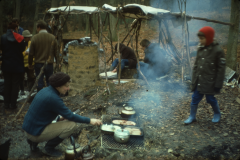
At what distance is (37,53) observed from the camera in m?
5.96

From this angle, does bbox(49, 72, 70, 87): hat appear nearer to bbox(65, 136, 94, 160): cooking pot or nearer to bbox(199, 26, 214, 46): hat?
bbox(65, 136, 94, 160): cooking pot

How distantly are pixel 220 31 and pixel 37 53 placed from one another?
677 inches

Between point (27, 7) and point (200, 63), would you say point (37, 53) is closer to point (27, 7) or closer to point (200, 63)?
point (200, 63)

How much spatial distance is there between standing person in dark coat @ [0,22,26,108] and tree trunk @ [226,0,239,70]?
790 centimetres

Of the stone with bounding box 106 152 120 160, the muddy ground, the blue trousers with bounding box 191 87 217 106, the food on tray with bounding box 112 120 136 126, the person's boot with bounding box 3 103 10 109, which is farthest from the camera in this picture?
the person's boot with bounding box 3 103 10 109

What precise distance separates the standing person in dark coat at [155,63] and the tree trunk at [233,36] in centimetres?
252

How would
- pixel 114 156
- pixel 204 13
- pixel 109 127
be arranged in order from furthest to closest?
pixel 204 13, pixel 109 127, pixel 114 156

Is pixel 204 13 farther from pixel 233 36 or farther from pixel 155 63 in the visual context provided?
pixel 155 63

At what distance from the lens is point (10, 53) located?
18.3 feet

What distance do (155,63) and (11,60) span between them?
581cm

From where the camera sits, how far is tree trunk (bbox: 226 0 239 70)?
25.6 ft

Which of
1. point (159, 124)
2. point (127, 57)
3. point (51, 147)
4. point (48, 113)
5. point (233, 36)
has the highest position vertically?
point (233, 36)

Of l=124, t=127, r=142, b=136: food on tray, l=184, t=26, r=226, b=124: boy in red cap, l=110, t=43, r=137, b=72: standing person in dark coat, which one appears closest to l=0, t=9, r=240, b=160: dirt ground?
l=124, t=127, r=142, b=136: food on tray

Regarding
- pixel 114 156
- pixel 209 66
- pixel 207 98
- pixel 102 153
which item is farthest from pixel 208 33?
pixel 102 153
